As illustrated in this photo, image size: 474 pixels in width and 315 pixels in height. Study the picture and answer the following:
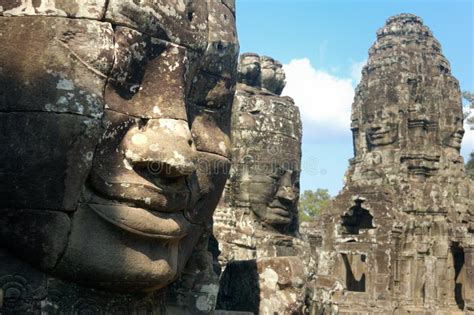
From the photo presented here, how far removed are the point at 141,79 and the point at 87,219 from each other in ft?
2.33

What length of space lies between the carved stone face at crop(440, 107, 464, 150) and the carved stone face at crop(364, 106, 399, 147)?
1788 millimetres

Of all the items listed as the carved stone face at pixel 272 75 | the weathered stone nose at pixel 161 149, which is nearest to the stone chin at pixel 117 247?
the weathered stone nose at pixel 161 149

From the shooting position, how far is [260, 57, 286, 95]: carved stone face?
8359 millimetres

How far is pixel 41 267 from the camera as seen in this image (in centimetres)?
312

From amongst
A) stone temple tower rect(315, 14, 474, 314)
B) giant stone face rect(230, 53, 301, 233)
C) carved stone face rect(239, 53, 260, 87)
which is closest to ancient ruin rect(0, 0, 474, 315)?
giant stone face rect(230, 53, 301, 233)

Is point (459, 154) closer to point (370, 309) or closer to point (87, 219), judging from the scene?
point (370, 309)

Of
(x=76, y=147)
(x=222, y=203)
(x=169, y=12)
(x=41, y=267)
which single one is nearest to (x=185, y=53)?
(x=169, y=12)

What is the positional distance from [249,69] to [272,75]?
0.44 m

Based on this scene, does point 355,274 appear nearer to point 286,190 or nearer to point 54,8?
point 286,190

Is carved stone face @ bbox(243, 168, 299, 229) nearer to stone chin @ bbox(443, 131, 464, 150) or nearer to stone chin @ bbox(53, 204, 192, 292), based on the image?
stone chin @ bbox(53, 204, 192, 292)

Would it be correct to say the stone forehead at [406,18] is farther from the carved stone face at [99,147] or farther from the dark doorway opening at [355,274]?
the carved stone face at [99,147]

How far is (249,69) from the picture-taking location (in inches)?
319

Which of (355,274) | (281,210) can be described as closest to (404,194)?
(355,274)

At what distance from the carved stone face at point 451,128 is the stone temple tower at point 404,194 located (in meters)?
0.04
